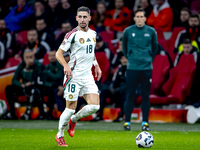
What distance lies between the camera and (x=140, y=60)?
8.48 metres

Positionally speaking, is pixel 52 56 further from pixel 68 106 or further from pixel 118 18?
pixel 68 106

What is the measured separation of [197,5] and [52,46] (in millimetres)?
4632

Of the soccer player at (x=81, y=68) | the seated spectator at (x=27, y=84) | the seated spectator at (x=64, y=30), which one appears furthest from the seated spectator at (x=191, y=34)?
the soccer player at (x=81, y=68)

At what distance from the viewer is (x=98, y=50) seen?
1153cm

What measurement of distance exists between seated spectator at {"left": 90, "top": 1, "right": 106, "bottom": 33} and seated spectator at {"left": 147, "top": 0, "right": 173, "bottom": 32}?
59.2 inches

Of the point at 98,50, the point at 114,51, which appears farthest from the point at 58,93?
the point at 114,51

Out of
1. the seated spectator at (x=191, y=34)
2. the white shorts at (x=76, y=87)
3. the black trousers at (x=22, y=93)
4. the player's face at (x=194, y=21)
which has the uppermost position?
the player's face at (x=194, y=21)

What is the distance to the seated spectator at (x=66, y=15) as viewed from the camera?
547 inches

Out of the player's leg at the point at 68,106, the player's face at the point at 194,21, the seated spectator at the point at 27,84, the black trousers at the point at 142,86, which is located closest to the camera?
the player's leg at the point at 68,106

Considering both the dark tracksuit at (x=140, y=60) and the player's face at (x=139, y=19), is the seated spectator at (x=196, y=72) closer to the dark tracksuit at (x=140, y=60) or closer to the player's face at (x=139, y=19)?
the dark tracksuit at (x=140, y=60)

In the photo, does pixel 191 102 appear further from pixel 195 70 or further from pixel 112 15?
pixel 112 15

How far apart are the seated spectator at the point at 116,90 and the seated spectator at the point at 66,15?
325 cm

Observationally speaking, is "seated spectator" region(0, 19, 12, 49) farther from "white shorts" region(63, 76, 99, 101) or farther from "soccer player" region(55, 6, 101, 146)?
"white shorts" region(63, 76, 99, 101)

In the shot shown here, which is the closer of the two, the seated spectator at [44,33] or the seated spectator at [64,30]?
the seated spectator at [64,30]
